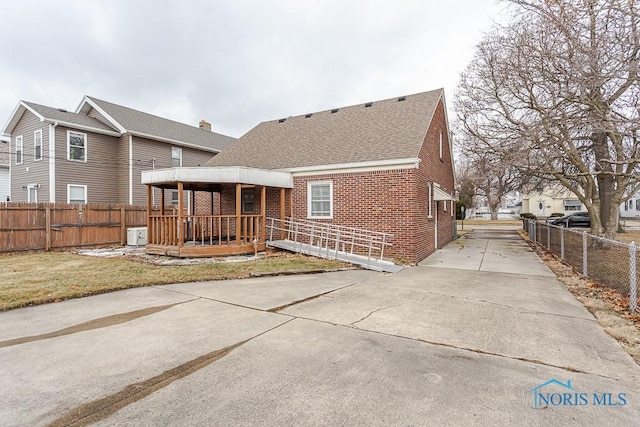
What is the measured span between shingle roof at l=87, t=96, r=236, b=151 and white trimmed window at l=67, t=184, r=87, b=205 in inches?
162

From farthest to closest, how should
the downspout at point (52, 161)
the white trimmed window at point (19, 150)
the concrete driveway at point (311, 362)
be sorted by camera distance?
the white trimmed window at point (19, 150) < the downspout at point (52, 161) < the concrete driveway at point (311, 362)

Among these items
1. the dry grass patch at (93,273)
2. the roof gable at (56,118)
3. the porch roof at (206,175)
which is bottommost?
the dry grass patch at (93,273)

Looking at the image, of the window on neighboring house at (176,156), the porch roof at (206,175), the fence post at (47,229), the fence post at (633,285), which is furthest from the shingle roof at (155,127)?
the fence post at (633,285)

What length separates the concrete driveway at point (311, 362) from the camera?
252 centimetres

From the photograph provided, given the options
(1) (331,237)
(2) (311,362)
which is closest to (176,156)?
(1) (331,237)

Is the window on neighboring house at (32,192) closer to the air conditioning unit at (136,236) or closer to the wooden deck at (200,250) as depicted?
the air conditioning unit at (136,236)

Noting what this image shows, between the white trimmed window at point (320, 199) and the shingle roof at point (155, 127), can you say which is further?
the shingle roof at point (155, 127)

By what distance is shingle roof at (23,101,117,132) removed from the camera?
17.0m

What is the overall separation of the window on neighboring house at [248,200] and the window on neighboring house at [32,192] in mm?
12591

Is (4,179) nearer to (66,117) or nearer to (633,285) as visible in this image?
(66,117)

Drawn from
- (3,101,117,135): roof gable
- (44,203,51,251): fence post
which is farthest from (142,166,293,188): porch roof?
(3,101,117,135): roof gable

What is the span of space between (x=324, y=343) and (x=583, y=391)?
8.18 feet

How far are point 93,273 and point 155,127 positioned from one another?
51.4 ft

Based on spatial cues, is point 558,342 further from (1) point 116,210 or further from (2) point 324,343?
(1) point 116,210
